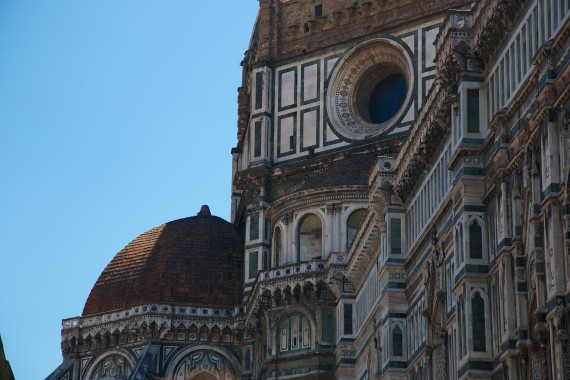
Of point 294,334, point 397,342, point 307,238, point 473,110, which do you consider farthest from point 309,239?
point 473,110

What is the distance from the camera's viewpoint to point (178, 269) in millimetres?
78125

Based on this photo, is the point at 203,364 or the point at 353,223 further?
the point at 203,364

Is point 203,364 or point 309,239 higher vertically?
point 309,239

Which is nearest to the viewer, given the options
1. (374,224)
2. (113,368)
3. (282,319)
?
(374,224)

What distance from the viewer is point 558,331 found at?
35.3 m

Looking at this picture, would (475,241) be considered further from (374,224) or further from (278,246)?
(278,246)

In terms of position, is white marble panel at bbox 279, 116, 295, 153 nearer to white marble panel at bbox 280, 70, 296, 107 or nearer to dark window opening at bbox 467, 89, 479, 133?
white marble panel at bbox 280, 70, 296, 107

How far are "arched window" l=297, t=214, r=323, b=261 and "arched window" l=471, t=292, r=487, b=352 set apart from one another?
27.3 m

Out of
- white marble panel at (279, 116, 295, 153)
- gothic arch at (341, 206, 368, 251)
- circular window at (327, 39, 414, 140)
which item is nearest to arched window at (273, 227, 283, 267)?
gothic arch at (341, 206, 368, 251)

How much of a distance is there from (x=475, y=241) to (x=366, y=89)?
106 feet

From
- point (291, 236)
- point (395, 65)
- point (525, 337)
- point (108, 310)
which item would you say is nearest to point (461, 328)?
point (525, 337)

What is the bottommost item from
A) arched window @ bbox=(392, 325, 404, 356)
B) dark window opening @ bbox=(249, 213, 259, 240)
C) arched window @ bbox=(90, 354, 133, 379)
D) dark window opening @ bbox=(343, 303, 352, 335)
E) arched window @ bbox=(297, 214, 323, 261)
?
arched window @ bbox=(392, 325, 404, 356)

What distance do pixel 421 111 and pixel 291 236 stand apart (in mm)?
20805

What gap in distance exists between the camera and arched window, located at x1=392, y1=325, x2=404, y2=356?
170ft
